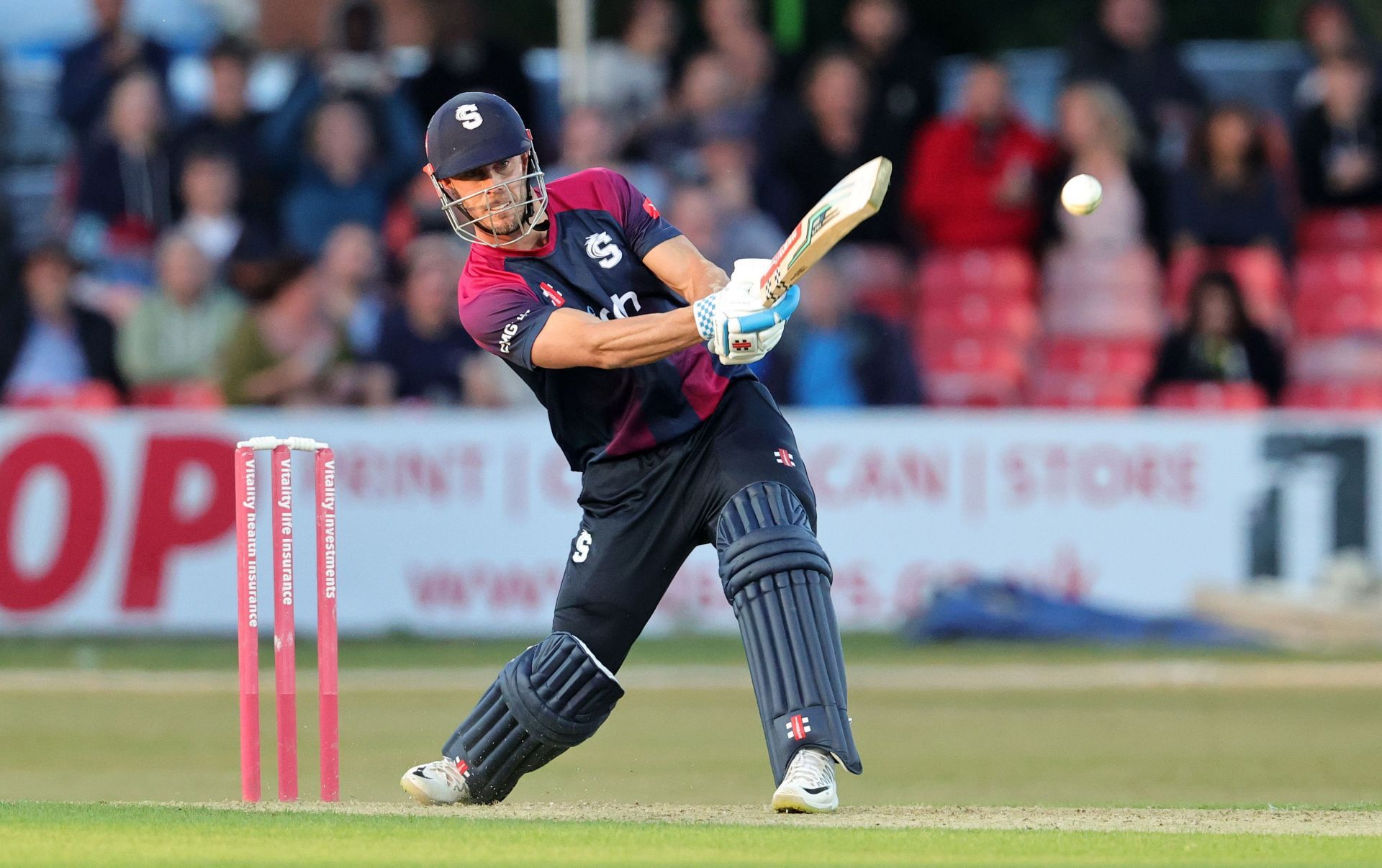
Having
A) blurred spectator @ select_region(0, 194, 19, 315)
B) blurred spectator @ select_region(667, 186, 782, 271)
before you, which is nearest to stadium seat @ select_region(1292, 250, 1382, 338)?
blurred spectator @ select_region(667, 186, 782, 271)

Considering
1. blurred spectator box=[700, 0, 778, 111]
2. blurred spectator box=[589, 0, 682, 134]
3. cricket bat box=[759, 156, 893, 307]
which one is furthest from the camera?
blurred spectator box=[589, 0, 682, 134]

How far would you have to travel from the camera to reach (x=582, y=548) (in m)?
6.05

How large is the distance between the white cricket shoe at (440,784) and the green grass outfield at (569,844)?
619 mm

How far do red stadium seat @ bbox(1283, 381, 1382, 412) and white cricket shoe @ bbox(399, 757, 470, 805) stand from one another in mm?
8074

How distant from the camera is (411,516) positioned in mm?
11938

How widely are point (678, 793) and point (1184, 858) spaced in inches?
105

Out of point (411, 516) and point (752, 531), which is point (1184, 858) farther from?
point (411, 516)

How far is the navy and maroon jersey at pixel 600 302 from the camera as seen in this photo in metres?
5.91

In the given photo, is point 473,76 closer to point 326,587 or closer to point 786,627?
point 326,587

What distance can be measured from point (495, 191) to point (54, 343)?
7.76 meters

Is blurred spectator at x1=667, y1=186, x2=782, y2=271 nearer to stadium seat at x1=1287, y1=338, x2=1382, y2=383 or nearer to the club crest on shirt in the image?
stadium seat at x1=1287, y1=338, x2=1382, y2=383

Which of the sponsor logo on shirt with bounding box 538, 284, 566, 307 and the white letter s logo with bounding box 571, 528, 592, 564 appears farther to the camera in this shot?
the white letter s logo with bounding box 571, 528, 592, 564

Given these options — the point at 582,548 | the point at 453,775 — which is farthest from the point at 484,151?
the point at 453,775

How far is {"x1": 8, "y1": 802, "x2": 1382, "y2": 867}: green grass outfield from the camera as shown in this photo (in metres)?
4.75
